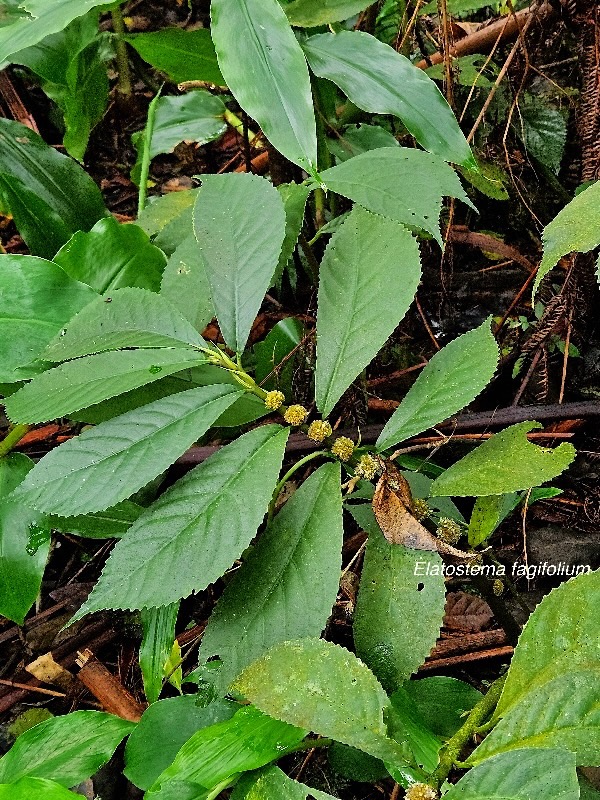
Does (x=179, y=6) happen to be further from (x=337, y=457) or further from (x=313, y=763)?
(x=313, y=763)

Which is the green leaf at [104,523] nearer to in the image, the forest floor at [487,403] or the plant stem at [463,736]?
the forest floor at [487,403]

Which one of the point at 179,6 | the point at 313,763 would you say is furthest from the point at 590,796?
the point at 179,6

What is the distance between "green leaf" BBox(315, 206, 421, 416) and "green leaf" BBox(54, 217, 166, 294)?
0.37 m

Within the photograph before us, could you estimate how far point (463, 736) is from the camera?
2.24 ft

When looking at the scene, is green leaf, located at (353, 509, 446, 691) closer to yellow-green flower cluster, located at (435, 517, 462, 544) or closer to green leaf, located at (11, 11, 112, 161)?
yellow-green flower cluster, located at (435, 517, 462, 544)

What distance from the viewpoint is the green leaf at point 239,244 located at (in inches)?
31.8

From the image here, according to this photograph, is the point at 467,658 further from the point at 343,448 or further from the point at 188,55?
the point at 188,55

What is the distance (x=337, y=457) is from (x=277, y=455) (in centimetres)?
8

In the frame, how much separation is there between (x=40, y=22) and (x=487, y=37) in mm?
863

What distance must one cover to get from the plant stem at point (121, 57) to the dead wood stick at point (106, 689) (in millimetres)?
1490

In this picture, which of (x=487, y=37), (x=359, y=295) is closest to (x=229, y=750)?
(x=359, y=295)

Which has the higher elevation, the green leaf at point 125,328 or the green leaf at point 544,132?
the green leaf at point 125,328

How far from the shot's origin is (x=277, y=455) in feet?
2.40

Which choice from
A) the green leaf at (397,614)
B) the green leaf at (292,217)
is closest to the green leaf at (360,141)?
the green leaf at (292,217)
